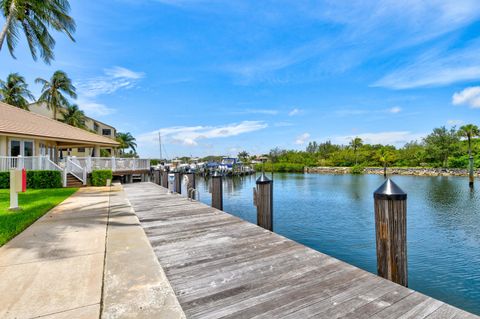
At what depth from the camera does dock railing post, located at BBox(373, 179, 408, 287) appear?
3.11m

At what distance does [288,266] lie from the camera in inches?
138

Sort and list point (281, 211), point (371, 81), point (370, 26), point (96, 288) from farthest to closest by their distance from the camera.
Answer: point (371, 81), point (281, 211), point (370, 26), point (96, 288)

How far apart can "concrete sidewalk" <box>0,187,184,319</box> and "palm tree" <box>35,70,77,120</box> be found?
121 ft

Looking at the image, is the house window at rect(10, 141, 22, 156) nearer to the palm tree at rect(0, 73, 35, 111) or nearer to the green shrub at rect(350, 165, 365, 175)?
the palm tree at rect(0, 73, 35, 111)

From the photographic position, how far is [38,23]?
15.7 m

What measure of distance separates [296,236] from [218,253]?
265 inches

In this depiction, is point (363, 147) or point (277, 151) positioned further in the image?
point (277, 151)

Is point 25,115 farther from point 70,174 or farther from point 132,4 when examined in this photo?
point 132,4

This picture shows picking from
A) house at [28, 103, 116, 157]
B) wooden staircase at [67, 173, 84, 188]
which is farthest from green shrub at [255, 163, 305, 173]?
wooden staircase at [67, 173, 84, 188]

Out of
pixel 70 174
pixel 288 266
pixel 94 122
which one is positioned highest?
pixel 94 122

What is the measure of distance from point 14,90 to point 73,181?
27329 mm

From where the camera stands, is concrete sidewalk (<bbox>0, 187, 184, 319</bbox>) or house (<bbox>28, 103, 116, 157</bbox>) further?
house (<bbox>28, 103, 116, 157</bbox>)

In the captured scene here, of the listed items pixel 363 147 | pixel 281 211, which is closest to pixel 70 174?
pixel 281 211

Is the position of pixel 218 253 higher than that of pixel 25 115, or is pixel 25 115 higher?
pixel 25 115
